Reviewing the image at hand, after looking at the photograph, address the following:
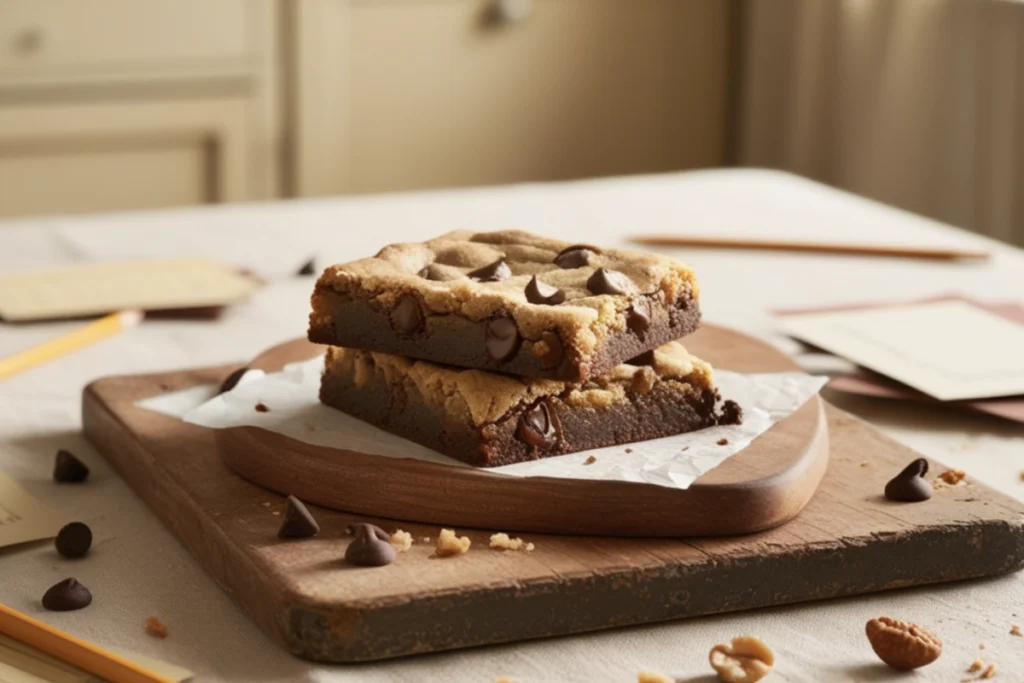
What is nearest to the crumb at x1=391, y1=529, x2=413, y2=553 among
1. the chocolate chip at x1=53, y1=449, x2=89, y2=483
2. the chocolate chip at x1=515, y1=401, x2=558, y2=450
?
the chocolate chip at x1=515, y1=401, x2=558, y2=450

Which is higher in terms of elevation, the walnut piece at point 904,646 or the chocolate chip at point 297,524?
the chocolate chip at point 297,524

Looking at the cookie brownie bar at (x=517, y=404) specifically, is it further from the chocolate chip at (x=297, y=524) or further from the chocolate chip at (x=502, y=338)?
the chocolate chip at (x=297, y=524)

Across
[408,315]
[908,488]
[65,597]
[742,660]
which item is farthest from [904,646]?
[65,597]

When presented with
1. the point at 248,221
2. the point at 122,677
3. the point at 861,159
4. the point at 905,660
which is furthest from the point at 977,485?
the point at 861,159

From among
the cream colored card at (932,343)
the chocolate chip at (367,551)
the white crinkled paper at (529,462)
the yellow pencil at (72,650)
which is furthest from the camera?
the cream colored card at (932,343)

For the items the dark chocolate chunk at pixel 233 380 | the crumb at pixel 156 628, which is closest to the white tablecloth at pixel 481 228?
the crumb at pixel 156 628

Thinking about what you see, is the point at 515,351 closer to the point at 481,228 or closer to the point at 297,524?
the point at 297,524

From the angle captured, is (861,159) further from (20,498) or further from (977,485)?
(20,498)
